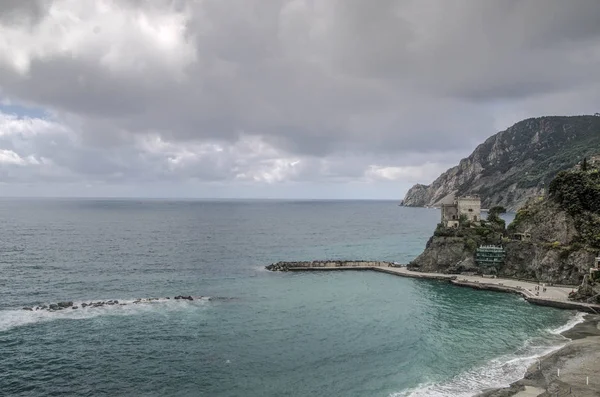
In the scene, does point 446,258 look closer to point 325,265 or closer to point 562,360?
point 325,265

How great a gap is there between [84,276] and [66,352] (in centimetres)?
4953

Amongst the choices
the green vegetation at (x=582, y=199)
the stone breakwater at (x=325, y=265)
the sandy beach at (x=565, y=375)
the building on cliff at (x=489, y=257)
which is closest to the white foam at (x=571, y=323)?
the sandy beach at (x=565, y=375)

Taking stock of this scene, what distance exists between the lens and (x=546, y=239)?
97188 mm

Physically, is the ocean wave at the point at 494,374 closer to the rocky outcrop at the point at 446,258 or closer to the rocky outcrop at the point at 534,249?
the rocky outcrop at the point at 534,249

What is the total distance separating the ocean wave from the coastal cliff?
1030 inches

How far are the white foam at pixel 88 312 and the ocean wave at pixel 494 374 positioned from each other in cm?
4386

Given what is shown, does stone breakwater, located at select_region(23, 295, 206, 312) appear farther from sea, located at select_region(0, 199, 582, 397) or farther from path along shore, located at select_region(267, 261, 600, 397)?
path along shore, located at select_region(267, 261, 600, 397)

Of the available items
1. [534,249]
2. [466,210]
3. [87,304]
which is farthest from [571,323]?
[87,304]

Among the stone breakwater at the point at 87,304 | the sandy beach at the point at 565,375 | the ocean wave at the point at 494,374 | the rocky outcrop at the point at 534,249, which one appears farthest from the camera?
the rocky outcrop at the point at 534,249

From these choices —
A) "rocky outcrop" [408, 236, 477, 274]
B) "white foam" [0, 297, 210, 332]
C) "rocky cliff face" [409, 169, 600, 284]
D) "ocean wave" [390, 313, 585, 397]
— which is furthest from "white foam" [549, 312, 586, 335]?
"white foam" [0, 297, 210, 332]

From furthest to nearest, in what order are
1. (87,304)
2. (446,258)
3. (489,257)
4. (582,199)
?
(446,258) → (489,257) → (582,199) → (87,304)

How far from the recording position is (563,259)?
9081 centimetres

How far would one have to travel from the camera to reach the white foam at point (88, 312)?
6588 centimetres

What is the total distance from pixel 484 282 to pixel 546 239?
17687 millimetres
